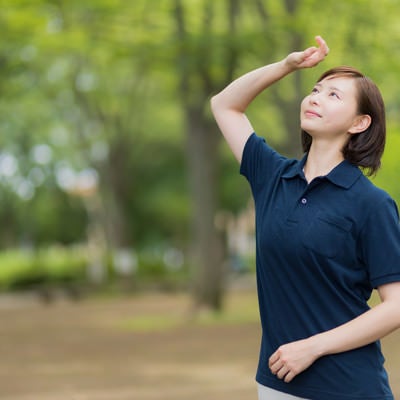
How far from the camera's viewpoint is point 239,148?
107 inches

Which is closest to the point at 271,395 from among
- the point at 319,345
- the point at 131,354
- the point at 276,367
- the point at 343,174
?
the point at 276,367

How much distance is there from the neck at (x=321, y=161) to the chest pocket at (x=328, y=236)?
0.17 metres

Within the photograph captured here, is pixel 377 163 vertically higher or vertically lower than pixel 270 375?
higher

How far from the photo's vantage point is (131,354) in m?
13.4

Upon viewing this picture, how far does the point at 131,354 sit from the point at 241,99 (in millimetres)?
10999

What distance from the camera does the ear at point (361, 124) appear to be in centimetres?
245

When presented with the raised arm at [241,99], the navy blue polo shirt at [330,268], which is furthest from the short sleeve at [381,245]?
the raised arm at [241,99]

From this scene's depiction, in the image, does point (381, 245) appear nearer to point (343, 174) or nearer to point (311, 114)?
point (343, 174)

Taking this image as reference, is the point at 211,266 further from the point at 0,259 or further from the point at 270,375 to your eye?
the point at 270,375

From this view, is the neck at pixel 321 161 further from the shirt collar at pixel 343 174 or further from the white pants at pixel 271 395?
the white pants at pixel 271 395

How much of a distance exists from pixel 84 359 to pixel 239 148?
10.6 m

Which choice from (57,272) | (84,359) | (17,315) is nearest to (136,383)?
(84,359)

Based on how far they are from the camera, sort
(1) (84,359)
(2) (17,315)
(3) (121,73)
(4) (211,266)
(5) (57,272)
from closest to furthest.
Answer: (1) (84,359) < (4) (211,266) < (2) (17,315) < (3) (121,73) < (5) (57,272)

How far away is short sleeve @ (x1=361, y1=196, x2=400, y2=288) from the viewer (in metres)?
2.29
